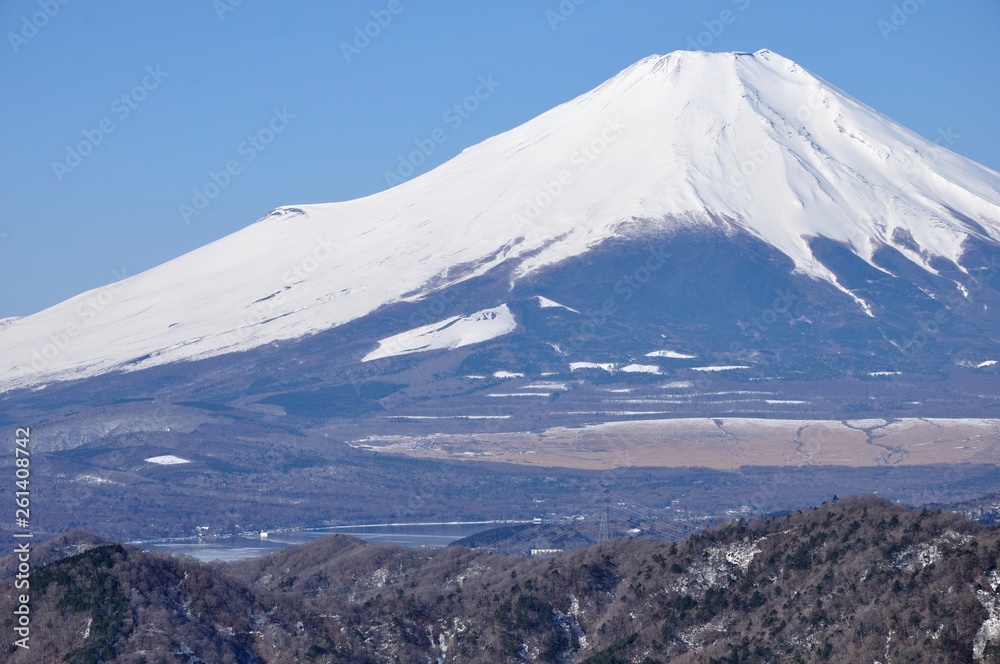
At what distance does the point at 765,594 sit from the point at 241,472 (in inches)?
3051

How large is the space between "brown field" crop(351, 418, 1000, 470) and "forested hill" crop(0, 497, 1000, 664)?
64451 mm

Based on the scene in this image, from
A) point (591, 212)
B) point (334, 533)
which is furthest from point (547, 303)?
point (334, 533)

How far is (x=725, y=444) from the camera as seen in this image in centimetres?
11206

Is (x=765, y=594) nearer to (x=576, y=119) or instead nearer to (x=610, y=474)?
(x=610, y=474)

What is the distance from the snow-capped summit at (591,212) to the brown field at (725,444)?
107ft

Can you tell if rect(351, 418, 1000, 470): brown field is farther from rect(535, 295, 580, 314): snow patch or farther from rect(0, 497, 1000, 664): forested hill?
rect(0, 497, 1000, 664): forested hill

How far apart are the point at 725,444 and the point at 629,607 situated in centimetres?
7504

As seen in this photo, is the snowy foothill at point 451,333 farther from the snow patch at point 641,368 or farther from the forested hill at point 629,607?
the forested hill at point 629,607

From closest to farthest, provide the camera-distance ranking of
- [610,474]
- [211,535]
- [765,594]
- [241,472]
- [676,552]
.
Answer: [765,594]
[676,552]
[211,535]
[610,474]
[241,472]

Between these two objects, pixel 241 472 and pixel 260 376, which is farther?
pixel 260 376

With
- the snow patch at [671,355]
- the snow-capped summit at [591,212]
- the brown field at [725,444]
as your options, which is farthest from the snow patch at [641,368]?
the brown field at [725,444]

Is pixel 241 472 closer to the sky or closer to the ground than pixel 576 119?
closer to the ground

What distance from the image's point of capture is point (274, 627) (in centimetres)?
3653

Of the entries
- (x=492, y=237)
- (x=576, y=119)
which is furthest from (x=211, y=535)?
(x=576, y=119)
